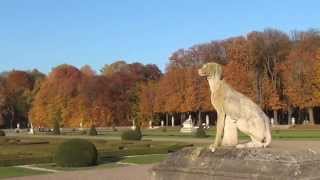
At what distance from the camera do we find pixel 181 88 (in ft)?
220

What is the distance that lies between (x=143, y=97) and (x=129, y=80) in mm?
7257

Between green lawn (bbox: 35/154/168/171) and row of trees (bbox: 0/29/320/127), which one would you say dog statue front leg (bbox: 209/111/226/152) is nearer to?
green lawn (bbox: 35/154/168/171)

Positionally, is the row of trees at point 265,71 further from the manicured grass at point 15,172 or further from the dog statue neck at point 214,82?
the dog statue neck at point 214,82

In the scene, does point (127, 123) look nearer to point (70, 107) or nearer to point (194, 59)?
point (70, 107)

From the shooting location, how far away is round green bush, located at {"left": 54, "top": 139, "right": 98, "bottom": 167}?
19.5 m

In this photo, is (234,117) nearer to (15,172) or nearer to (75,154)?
(75,154)

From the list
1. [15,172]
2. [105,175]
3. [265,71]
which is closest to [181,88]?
[265,71]

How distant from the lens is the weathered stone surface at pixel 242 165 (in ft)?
27.3

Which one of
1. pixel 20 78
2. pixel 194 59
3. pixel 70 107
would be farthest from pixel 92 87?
pixel 20 78

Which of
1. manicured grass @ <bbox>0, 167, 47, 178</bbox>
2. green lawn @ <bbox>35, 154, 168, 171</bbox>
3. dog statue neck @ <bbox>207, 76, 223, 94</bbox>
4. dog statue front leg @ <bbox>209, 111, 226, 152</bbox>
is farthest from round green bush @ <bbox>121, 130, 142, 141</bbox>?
dog statue front leg @ <bbox>209, 111, 226, 152</bbox>

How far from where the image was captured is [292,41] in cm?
6475

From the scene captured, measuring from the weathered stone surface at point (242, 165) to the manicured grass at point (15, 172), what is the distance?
9.24 meters

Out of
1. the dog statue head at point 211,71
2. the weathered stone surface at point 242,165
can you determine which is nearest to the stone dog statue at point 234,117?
the dog statue head at point 211,71

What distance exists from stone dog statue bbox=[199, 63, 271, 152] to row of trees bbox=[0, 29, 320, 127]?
49.6 meters
